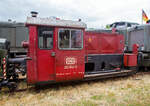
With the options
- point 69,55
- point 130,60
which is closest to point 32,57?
point 69,55

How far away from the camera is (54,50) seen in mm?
3916

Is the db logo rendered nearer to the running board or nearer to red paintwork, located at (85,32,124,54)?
the running board

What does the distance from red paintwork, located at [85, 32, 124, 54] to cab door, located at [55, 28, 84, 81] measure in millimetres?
944

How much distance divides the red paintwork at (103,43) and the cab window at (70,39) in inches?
35.2

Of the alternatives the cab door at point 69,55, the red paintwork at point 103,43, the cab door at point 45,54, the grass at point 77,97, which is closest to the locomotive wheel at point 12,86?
the grass at point 77,97

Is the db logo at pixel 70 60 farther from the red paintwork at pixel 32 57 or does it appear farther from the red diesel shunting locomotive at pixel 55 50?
the red paintwork at pixel 32 57

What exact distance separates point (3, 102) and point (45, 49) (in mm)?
1950

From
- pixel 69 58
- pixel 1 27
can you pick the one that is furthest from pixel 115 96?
pixel 1 27

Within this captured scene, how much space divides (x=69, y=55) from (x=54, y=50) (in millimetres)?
561

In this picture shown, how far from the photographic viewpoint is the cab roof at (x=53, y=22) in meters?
3.68

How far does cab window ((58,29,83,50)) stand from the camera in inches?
157

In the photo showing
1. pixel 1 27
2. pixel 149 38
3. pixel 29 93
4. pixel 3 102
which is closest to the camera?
pixel 3 102

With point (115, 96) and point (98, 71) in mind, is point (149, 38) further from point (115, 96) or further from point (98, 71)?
point (115, 96)

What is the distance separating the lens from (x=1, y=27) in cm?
764
